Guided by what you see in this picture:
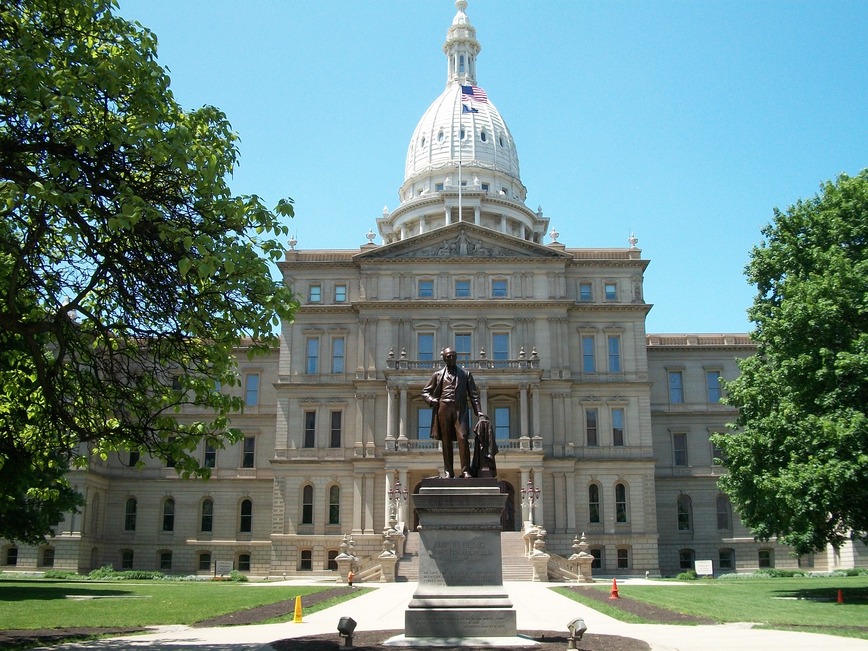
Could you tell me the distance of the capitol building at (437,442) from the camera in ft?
196

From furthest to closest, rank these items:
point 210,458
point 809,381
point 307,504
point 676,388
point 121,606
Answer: point 676,388, point 210,458, point 307,504, point 809,381, point 121,606

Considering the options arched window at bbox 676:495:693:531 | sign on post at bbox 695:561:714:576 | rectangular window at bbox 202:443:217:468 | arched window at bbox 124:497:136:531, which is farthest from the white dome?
sign on post at bbox 695:561:714:576

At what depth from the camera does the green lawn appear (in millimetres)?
24078

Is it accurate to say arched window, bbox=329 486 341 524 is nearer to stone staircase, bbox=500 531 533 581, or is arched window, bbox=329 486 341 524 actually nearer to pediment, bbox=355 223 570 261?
stone staircase, bbox=500 531 533 581

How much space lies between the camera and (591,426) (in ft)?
205

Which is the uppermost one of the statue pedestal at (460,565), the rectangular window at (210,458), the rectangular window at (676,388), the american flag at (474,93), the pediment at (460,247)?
the american flag at (474,93)

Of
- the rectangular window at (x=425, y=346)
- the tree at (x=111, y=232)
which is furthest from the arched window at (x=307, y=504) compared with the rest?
the tree at (x=111, y=232)

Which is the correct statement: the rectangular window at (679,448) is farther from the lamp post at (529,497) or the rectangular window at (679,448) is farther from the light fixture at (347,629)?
the light fixture at (347,629)

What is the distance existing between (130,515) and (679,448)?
42033 mm

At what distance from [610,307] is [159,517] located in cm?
3688

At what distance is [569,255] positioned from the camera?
63.2 m

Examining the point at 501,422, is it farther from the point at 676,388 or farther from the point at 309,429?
the point at 676,388

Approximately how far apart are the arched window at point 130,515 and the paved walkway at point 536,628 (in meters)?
45.5

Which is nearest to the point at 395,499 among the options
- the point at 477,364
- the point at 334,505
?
the point at 334,505
